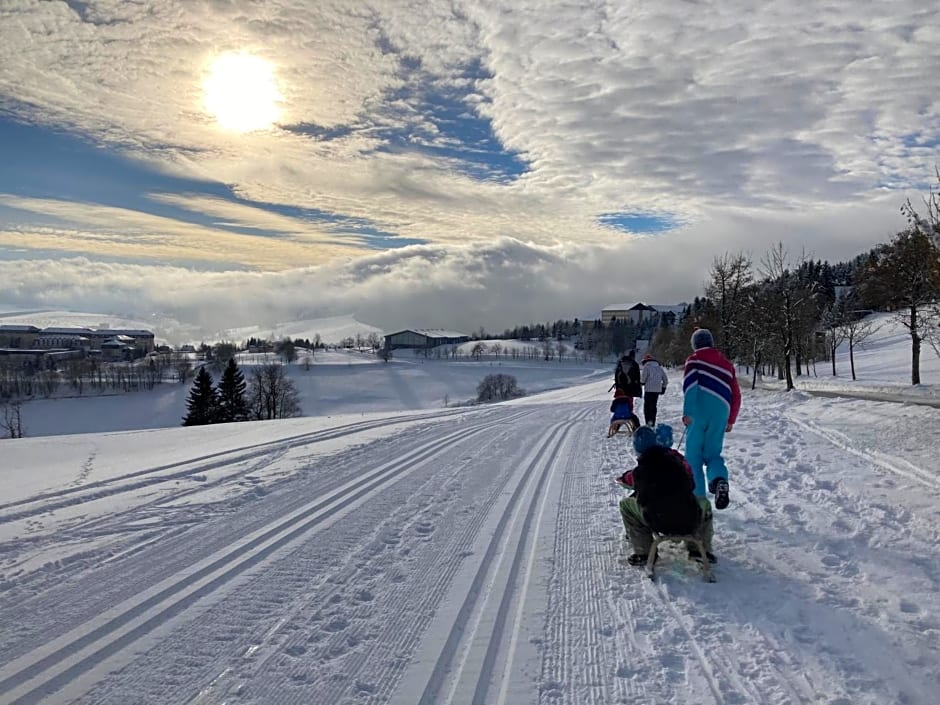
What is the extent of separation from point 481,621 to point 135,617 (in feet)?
8.56

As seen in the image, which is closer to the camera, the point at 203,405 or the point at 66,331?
the point at 203,405

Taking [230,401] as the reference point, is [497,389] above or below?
below

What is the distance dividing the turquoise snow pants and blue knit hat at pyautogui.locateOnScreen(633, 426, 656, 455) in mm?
1348

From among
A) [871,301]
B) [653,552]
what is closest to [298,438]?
[653,552]

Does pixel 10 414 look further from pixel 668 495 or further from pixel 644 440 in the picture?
pixel 668 495

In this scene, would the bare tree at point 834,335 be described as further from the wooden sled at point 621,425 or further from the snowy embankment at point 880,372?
the wooden sled at point 621,425

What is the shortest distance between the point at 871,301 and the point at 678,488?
36473 millimetres

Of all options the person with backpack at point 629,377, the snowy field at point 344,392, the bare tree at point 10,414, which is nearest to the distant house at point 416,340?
the snowy field at point 344,392

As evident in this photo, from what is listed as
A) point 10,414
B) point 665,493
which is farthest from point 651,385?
point 10,414

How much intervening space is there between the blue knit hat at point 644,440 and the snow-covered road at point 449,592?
1168 millimetres

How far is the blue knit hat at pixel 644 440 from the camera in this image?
5465 mm

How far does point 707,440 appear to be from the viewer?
6.64 m

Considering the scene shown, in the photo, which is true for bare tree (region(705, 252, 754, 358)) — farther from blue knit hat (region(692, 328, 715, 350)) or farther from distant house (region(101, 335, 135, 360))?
distant house (region(101, 335, 135, 360))

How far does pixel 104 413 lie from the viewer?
8125cm
